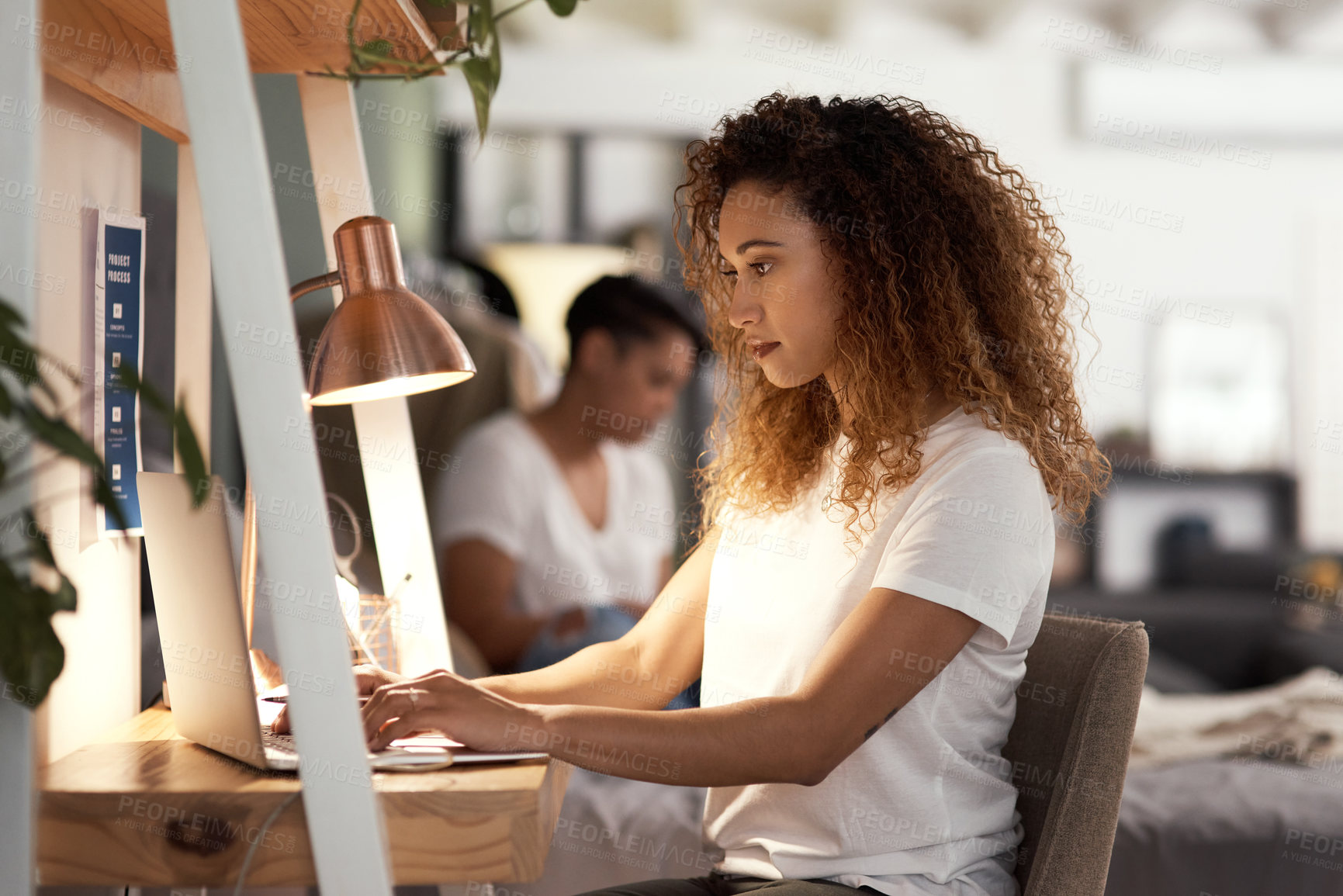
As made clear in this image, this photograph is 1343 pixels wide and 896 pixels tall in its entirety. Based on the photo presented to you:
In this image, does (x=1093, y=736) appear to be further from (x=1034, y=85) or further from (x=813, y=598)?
(x=1034, y=85)

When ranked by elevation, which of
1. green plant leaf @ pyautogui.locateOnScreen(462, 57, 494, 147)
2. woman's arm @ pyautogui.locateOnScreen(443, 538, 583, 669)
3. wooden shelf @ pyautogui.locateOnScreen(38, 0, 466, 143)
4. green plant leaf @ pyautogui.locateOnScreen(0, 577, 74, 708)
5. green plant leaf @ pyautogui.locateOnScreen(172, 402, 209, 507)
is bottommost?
woman's arm @ pyautogui.locateOnScreen(443, 538, 583, 669)

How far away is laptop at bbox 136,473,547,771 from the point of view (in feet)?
2.91

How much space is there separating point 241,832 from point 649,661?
2.01 ft

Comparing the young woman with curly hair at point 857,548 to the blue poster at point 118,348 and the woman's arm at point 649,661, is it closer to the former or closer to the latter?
the woman's arm at point 649,661

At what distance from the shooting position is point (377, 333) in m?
1.00

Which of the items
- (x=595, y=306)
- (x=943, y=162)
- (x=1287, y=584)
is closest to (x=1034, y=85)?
(x=1287, y=584)

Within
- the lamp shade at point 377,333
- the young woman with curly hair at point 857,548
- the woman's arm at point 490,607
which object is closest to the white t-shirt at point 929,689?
the young woman with curly hair at point 857,548

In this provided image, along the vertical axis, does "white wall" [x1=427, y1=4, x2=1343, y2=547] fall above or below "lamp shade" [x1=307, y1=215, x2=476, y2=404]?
above

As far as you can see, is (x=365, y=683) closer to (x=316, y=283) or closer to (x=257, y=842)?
(x=257, y=842)

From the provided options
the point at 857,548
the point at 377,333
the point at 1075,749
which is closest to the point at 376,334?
the point at 377,333

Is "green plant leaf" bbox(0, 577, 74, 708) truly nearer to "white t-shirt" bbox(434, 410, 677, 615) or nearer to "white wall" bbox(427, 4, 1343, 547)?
"white t-shirt" bbox(434, 410, 677, 615)

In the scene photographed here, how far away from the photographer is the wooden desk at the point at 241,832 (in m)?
0.82

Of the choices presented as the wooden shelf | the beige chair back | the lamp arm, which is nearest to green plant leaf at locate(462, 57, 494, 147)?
the wooden shelf

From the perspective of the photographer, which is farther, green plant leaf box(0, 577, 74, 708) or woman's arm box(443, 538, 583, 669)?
woman's arm box(443, 538, 583, 669)
